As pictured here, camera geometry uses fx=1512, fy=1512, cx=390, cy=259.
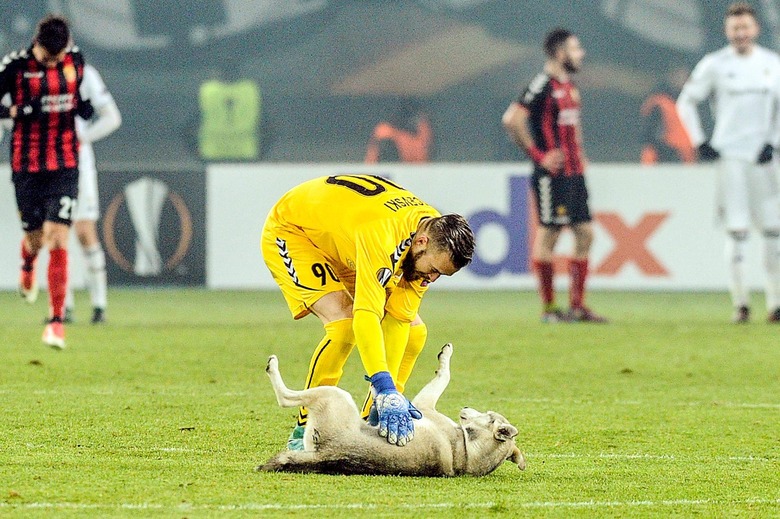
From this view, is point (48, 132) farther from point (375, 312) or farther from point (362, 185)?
point (375, 312)

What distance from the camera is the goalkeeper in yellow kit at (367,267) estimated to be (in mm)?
5098

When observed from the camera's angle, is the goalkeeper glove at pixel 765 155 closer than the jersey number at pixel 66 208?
No

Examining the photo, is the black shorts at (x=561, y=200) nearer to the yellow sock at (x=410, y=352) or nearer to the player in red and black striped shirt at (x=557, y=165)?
the player in red and black striped shirt at (x=557, y=165)

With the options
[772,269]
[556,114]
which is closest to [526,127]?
[556,114]

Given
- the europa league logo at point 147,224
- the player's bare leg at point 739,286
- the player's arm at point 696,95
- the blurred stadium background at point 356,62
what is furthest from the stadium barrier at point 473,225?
the blurred stadium background at point 356,62

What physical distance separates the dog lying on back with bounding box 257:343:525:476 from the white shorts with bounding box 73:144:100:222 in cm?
751

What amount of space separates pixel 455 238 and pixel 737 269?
7898 millimetres

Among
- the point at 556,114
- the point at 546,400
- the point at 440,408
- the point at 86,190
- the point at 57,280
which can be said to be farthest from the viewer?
the point at 556,114

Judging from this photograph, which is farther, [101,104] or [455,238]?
[101,104]

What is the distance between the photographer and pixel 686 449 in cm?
604

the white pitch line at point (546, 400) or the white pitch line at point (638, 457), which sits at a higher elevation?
the white pitch line at point (638, 457)

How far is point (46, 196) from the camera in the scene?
32.3 ft

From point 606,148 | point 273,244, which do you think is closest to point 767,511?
point 273,244

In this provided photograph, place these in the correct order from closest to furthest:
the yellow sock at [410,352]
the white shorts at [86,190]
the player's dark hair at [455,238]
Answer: the player's dark hair at [455,238]
the yellow sock at [410,352]
the white shorts at [86,190]
